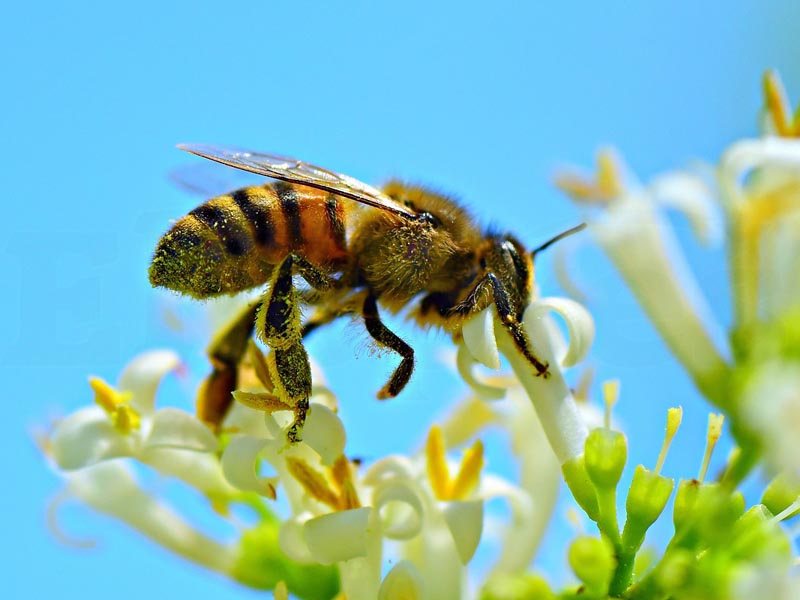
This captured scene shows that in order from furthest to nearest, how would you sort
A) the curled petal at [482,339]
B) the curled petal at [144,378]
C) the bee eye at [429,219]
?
the curled petal at [144,378] → the bee eye at [429,219] → the curled petal at [482,339]

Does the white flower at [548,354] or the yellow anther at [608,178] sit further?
the yellow anther at [608,178]

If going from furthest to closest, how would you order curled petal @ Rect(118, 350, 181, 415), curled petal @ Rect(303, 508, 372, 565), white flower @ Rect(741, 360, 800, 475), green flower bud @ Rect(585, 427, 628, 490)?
curled petal @ Rect(118, 350, 181, 415)
curled petal @ Rect(303, 508, 372, 565)
green flower bud @ Rect(585, 427, 628, 490)
white flower @ Rect(741, 360, 800, 475)

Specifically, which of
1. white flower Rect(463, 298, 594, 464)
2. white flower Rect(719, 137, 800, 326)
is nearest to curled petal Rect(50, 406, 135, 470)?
white flower Rect(463, 298, 594, 464)

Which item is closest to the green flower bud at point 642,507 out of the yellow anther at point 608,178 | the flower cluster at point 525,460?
the flower cluster at point 525,460

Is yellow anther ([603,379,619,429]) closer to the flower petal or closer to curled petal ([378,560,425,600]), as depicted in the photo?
curled petal ([378,560,425,600])

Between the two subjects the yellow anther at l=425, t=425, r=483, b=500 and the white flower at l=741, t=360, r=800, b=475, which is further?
the yellow anther at l=425, t=425, r=483, b=500

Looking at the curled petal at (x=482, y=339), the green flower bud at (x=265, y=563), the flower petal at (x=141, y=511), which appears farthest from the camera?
the flower petal at (x=141, y=511)

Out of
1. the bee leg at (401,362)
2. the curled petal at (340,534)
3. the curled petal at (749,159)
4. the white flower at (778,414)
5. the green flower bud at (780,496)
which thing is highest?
the curled petal at (749,159)

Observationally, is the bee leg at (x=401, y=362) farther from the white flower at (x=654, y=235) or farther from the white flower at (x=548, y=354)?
the white flower at (x=654, y=235)

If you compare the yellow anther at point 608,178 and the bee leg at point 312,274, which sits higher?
the yellow anther at point 608,178
